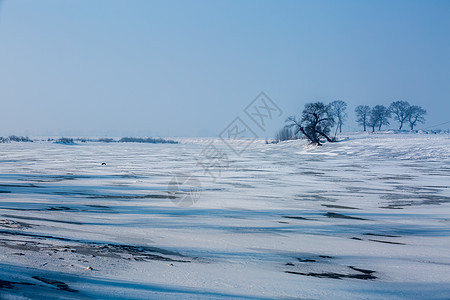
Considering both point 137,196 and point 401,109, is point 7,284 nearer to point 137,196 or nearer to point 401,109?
point 137,196

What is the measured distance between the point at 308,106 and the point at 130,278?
5434cm

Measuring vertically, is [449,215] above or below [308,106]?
below

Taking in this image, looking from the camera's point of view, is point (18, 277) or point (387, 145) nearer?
point (18, 277)

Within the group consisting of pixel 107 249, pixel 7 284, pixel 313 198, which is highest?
pixel 7 284

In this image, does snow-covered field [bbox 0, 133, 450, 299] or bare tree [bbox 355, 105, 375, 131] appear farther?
bare tree [bbox 355, 105, 375, 131]

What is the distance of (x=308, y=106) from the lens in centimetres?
5616

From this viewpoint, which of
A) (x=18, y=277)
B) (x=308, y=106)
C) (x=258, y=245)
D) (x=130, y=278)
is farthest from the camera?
(x=308, y=106)

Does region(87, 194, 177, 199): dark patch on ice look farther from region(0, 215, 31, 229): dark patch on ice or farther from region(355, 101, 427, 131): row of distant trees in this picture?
region(355, 101, 427, 131): row of distant trees

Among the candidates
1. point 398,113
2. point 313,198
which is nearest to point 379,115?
point 398,113

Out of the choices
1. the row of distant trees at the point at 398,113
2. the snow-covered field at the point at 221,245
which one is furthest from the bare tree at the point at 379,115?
the snow-covered field at the point at 221,245

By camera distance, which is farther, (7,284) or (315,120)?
(315,120)

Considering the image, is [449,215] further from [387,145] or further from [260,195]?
[387,145]

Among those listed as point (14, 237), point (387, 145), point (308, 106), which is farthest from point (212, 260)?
point (308, 106)

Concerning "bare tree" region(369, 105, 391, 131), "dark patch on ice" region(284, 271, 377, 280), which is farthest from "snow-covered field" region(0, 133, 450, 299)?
"bare tree" region(369, 105, 391, 131)
